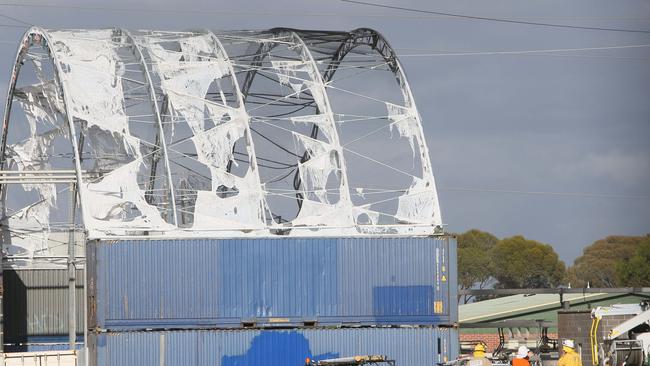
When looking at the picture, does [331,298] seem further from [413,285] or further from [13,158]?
[13,158]

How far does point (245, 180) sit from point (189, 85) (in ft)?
17.4

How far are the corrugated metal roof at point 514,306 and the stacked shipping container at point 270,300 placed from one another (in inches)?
1032

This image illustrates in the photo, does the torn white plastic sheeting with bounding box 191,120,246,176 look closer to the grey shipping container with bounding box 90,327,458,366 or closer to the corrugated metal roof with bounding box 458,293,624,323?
the grey shipping container with bounding box 90,327,458,366

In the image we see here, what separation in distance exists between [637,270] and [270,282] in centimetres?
8570

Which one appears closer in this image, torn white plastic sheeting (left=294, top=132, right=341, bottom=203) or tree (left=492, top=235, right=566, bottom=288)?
torn white plastic sheeting (left=294, top=132, right=341, bottom=203)

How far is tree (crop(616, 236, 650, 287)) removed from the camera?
12631cm

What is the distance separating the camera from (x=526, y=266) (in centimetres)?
16288

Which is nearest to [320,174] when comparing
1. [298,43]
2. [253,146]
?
[253,146]

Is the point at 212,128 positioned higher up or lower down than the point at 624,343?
higher up

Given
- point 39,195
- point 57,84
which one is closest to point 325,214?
point 57,84

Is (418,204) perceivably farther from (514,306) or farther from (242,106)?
(514,306)

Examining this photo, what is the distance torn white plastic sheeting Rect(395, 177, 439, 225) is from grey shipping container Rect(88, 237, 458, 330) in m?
2.74

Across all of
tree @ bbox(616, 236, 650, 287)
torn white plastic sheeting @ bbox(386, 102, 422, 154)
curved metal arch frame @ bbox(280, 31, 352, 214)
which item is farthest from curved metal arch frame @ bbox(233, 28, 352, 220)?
tree @ bbox(616, 236, 650, 287)

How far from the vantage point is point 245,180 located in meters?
54.0
